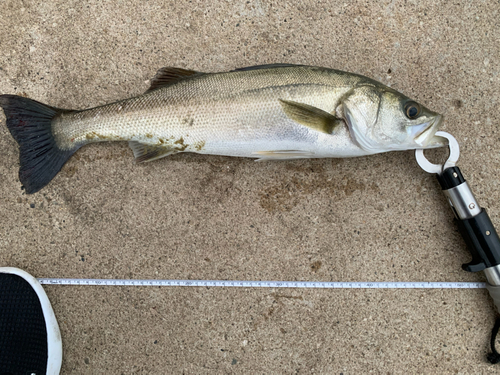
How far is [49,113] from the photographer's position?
2.43 metres

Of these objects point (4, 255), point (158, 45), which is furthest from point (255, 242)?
point (4, 255)

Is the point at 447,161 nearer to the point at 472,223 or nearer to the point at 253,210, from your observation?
the point at 472,223

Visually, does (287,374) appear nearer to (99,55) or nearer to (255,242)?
(255,242)

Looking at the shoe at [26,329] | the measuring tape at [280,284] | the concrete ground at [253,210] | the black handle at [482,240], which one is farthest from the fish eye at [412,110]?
the shoe at [26,329]

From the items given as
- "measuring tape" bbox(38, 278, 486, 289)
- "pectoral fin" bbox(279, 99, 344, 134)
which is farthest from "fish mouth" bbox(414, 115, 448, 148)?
"measuring tape" bbox(38, 278, 486, 289)

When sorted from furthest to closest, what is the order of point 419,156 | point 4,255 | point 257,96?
point 4,255, point 419,156, point 257,96

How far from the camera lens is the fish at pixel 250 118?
2.20 meters

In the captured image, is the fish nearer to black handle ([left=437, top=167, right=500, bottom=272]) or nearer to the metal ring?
the metal ring

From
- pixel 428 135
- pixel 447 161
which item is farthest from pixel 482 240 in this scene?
pixel 428 135

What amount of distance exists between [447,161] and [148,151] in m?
2.21

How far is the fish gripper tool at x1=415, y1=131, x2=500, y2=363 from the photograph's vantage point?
226cm

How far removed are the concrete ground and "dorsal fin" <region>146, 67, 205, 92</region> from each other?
0.28 meters

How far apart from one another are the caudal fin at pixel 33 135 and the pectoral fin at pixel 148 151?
18.3 inches

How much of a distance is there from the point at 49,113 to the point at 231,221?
1613 millimetres
